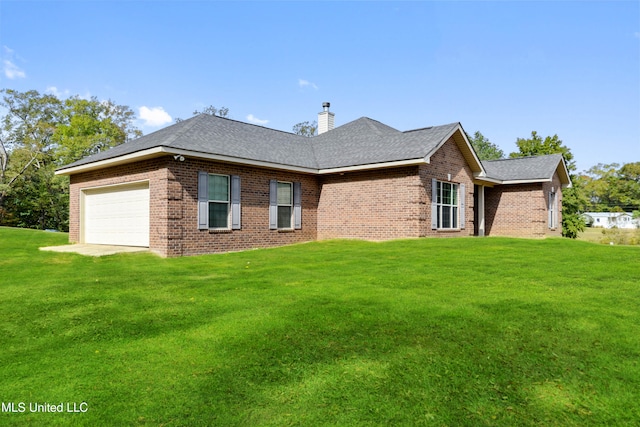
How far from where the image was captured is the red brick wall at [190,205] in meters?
13.1

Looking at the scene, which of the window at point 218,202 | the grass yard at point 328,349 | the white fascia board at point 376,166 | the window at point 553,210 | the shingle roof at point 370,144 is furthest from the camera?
the window at point 553,210

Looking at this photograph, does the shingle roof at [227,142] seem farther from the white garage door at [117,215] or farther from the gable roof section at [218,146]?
the white garage door at [117,215]

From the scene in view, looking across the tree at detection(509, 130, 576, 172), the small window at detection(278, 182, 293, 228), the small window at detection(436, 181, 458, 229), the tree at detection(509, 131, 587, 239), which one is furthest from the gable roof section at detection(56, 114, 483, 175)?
the tree at detection(509, 130, 576, 172)

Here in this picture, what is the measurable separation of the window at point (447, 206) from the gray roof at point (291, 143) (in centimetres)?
216

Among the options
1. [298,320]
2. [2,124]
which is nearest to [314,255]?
[298,320]

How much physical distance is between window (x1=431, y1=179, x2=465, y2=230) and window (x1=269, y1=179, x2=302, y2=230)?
543cm

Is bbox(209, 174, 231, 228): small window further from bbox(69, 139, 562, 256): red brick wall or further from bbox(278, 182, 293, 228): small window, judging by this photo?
bbox(278, 182, 293, 228): small window

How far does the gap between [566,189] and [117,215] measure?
95.4 feet

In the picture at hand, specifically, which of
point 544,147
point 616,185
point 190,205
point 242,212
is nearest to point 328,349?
point 190,205

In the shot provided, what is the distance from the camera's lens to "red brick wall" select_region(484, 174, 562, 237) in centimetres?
2230

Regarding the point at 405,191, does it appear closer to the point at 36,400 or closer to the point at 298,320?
the point at 298,320

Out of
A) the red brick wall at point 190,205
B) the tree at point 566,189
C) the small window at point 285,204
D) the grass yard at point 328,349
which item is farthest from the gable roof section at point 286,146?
the tree at point 566,189

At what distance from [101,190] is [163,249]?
5725 millimetres

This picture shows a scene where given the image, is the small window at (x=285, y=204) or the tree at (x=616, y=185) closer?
the small window at (x=285, y=204)
